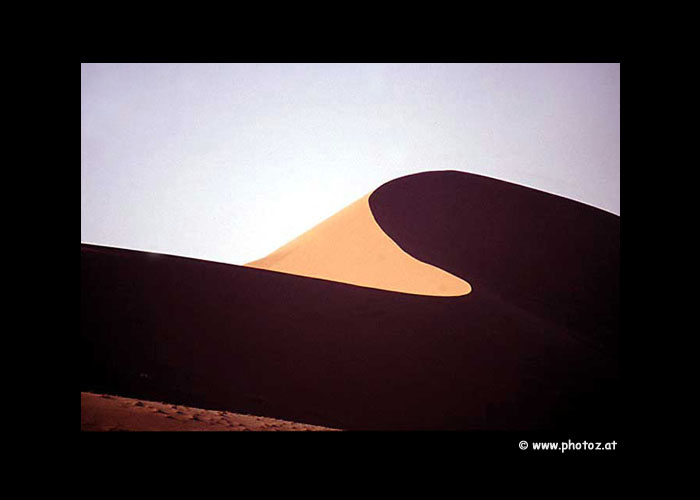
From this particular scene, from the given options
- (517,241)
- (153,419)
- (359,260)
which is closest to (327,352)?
(153,419)

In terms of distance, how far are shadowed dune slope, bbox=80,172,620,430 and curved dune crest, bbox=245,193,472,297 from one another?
4.18ft

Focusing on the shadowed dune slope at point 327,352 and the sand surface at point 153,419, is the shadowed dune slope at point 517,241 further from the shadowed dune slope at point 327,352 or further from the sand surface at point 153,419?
the sand surface at point 153,419

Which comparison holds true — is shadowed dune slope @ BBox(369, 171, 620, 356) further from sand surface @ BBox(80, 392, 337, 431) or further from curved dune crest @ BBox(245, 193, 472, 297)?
sand surface @ BBox(80, 392, 337, 431)

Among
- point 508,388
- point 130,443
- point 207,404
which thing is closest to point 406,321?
point 508,388

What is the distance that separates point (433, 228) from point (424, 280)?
13.9 feet

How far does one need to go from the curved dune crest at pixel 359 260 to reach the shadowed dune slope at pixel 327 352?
127 cm

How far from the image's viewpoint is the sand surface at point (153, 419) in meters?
3.84

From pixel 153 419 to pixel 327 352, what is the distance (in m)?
3.17

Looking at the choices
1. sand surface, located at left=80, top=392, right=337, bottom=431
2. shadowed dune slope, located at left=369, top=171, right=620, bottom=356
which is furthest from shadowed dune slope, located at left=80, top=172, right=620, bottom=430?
shadowed dune slope, located at left=369, top=171, right=620, bottom=356

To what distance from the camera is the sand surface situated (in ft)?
12.6

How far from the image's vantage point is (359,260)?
1198 centimetres

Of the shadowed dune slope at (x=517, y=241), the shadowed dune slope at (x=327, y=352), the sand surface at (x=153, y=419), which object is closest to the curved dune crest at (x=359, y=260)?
the shadowed dune slope at (x=517, y=241)

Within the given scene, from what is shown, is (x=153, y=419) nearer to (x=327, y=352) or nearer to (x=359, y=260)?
(x=327, y=352)
